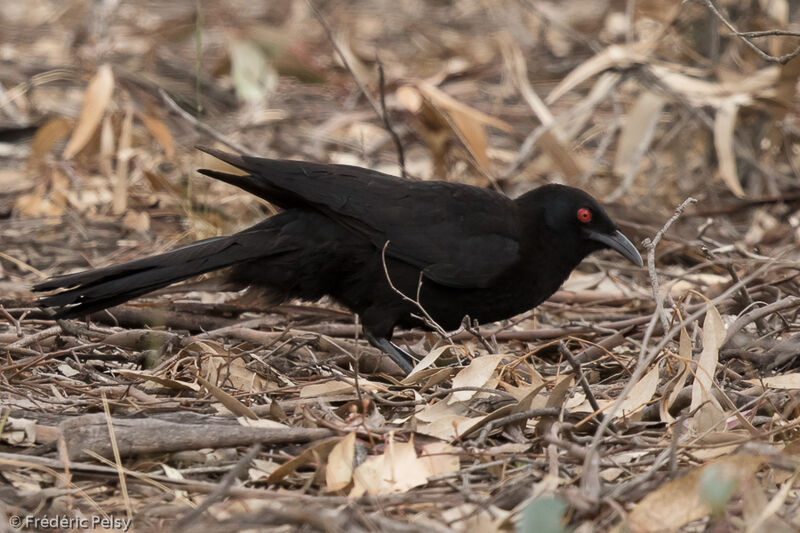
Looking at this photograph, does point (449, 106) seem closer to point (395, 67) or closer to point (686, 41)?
point (686, 41)

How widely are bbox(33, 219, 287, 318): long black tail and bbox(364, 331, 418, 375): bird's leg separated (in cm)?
52

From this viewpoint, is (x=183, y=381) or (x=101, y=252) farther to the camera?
(x=101, y=252)

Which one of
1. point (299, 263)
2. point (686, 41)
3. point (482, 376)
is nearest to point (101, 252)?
point (299, 263)

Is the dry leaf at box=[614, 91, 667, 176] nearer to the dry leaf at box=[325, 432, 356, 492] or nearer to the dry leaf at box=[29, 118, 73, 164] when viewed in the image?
the dry leaf at box=[29, 118, 73, 164]

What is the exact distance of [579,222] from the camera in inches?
170

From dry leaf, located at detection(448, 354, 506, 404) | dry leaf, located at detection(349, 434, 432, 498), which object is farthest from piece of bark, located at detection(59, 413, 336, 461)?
dry leaf, located at detection(448, 354, 506, 404)

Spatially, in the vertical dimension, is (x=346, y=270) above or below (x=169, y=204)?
above

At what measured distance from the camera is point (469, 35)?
1045 cm

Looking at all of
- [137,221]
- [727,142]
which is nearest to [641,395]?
[727,142]

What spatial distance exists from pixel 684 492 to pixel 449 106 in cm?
397

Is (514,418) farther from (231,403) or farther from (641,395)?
(231,403)

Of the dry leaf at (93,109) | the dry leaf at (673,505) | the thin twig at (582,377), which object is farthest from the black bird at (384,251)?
the dry leaf at (93,109)

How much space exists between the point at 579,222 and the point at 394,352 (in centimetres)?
98

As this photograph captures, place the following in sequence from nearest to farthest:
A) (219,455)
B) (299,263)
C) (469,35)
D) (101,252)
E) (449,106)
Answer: (219,455)
(299,263)
(101,252)
(449,106)
(469,35)
